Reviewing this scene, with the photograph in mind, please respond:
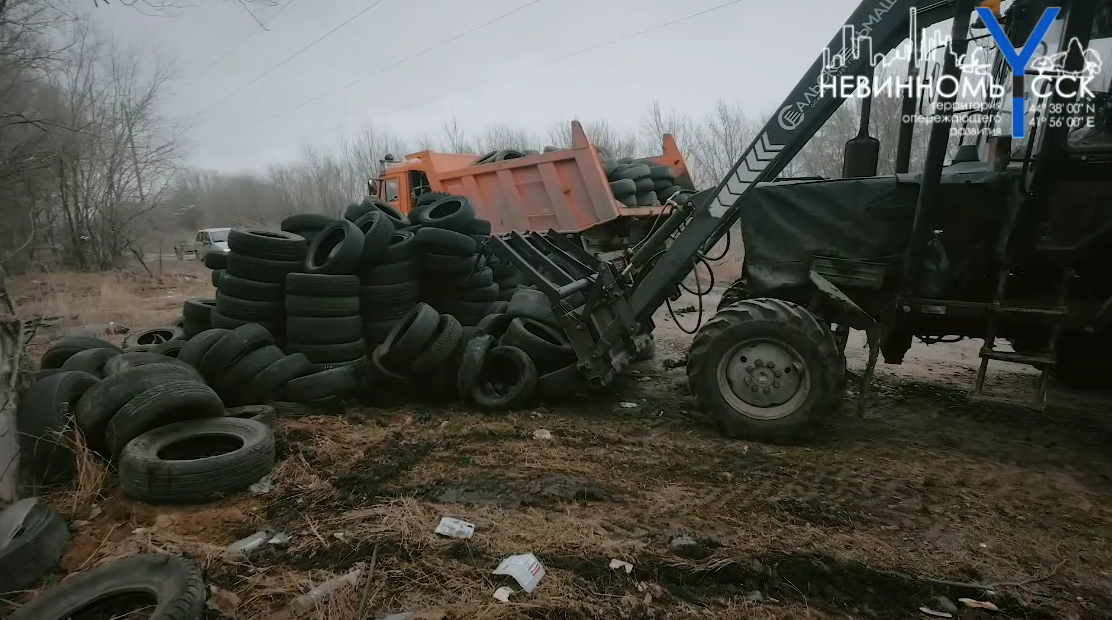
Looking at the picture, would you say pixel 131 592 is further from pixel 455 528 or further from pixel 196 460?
pixel 455 528

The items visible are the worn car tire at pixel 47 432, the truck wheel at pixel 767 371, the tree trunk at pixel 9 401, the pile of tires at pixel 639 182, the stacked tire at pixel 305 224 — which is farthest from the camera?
the pile of tires at pixel 639 182

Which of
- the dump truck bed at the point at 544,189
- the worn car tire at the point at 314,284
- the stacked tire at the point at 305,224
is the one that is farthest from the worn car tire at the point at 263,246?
the dump truck bed at the point at 544,189

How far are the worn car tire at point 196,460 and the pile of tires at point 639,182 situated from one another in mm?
7202

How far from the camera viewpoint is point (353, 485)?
11.0 ft

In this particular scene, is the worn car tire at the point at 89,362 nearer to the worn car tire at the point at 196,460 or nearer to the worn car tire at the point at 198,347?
the worn car tire at the point at 198,347

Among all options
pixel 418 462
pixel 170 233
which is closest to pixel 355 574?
pixel 418 462

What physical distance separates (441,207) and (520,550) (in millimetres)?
4893

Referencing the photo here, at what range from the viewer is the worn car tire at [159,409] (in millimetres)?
3256

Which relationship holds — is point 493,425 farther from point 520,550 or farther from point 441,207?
point 441,207

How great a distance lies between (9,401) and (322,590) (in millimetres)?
2342

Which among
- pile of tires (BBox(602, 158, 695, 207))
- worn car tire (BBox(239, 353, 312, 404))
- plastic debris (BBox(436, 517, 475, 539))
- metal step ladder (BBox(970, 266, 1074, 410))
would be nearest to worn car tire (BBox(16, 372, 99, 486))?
worn car tire (BBox(239, 353, 312, 404))

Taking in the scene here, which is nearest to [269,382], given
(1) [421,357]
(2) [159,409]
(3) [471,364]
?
(2) [159,409]

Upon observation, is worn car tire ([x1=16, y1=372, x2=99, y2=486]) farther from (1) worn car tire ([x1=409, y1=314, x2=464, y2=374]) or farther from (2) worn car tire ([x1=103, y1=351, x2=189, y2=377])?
(1) worn car tire ([x1=409, y1=314, x2=464, y2=374])

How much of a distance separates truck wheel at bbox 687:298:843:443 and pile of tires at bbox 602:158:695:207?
17.9 feet
